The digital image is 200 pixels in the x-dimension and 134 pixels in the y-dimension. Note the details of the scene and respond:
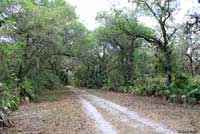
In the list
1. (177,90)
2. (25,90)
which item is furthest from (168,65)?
(25,90)

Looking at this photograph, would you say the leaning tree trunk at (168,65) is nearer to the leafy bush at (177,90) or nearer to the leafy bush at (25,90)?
the leafy bush at (177,90)

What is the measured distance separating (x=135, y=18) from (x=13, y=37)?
1203 cm

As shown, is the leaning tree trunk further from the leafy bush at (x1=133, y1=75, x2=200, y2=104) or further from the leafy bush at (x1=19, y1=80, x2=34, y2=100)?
the leafy bush at (x1=19, y1=80, x2=34, y2=100)

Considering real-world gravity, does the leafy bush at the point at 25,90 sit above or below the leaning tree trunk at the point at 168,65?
below

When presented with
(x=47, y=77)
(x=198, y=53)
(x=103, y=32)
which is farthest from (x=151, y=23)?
(x=198, y=53)

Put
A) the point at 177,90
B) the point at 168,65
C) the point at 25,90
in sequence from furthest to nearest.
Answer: the point at 168,65 → the point at 25,90 → the point at 177,90

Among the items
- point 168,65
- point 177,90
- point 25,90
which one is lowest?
point 177,90

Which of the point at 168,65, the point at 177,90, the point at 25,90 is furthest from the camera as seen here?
the point at 168,65

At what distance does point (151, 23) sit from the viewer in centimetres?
2811

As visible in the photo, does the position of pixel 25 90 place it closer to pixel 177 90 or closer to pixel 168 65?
pixel 177 90

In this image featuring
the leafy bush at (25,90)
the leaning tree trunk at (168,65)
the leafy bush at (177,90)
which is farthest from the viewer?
the leaning tree trunk at (168,65)

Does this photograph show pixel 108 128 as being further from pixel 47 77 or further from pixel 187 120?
pixel 47 77

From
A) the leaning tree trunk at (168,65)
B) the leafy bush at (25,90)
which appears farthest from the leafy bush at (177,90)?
the leafy bush at (25,90)

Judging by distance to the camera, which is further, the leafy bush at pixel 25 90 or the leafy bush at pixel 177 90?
the leafy bush at pixel 25 90
